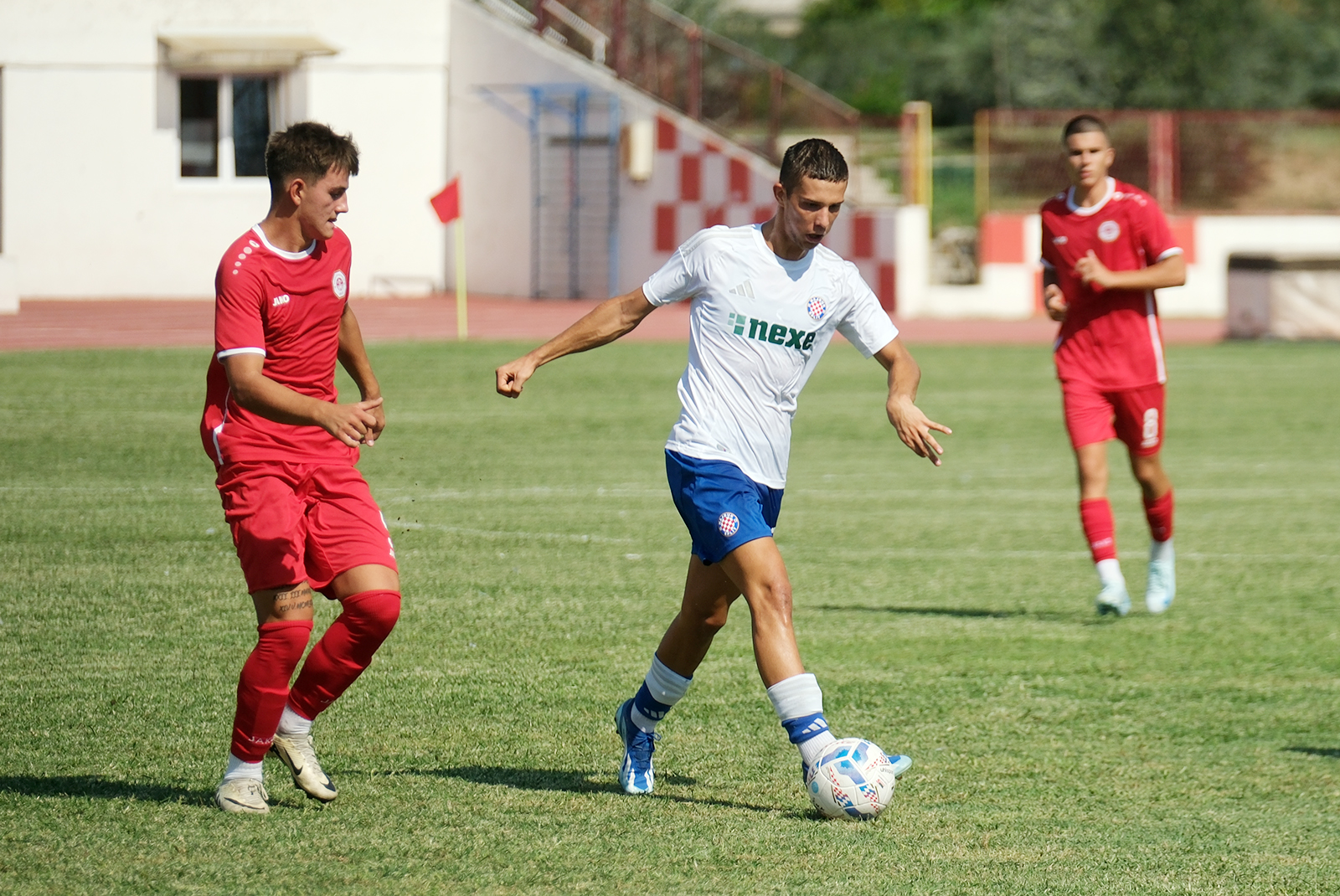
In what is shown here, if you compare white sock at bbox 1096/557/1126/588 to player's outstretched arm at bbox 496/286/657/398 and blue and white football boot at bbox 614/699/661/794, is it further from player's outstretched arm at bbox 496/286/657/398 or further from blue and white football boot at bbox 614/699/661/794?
player's outstretched arm at bbox 496/286/657/398

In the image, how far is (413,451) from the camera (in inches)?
472

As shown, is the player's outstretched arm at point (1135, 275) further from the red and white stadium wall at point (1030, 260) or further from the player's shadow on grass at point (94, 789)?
the red and white stadium wall at point (1030, 260)

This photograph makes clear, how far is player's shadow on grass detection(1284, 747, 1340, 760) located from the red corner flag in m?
15.7

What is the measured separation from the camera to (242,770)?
4578 millimetres

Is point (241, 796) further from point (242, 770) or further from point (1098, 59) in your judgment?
point (1098, 59)

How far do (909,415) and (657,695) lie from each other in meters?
1.09

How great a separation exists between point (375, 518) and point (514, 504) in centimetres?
531

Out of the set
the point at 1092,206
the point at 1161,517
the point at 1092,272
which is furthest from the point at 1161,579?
the point at 1092,206

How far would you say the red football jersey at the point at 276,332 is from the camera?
14.8 feet

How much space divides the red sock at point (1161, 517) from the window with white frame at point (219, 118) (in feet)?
68.1

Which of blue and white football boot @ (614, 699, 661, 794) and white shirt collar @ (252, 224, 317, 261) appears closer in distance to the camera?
white shirt collar @ (252, 224, 317, 261)

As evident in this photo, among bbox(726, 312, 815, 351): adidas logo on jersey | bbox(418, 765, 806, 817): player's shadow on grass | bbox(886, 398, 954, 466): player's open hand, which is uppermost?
bbox(726, 312, 815, 351): adidas logo on jersey

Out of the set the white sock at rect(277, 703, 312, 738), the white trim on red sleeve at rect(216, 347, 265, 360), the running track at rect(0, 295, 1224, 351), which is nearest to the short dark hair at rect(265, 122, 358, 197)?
the white trim on red sleeve at rect(216, 347, 265, 360)

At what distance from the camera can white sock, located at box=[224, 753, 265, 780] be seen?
4578 millimetres
